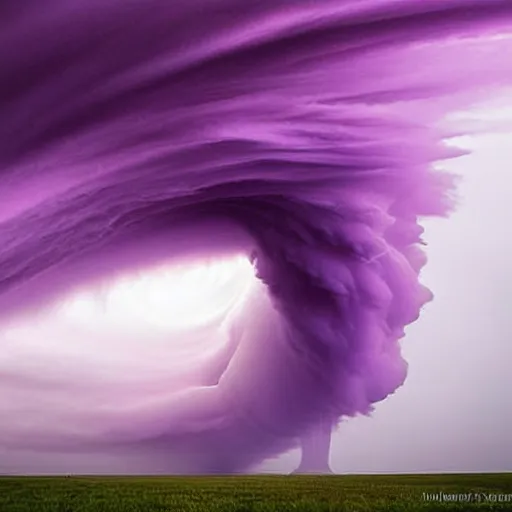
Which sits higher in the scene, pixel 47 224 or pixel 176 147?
pixel 176 147

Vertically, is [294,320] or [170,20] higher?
[170,20]

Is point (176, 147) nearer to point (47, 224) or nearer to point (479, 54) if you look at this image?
point (47, 224)

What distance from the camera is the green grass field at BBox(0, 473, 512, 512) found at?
2391mm

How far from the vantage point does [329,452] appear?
2543mm

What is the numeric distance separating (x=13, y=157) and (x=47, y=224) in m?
0.24

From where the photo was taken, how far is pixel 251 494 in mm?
2434

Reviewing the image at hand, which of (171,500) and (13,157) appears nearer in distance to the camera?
(171,500)

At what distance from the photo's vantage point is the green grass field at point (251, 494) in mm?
2391

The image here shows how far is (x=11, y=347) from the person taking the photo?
2.52 meters

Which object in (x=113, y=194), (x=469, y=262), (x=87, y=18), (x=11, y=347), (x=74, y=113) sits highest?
(x=87, y=18)

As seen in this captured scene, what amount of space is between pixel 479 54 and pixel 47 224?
148 centimetres

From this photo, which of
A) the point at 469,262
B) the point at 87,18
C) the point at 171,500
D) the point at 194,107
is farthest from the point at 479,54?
the point at 171,500

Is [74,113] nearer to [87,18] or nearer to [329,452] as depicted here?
[87,18]

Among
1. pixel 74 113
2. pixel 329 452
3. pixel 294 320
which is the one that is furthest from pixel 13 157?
pixel 329 452
